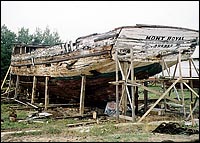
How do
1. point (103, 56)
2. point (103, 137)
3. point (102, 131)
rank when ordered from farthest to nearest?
point (103, 56) → point (102, 131) → point (103, 137)

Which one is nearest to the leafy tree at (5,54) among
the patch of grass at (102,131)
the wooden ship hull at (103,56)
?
the wooden ship hull at (103,56)

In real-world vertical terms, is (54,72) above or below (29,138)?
above

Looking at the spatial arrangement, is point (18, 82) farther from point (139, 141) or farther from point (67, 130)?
point (139, 141)

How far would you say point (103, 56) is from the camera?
30.4 feet

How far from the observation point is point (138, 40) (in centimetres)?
893

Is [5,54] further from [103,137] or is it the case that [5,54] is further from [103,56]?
[103,137]

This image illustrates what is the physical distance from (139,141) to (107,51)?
4459mm

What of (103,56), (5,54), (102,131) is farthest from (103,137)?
(5,54)

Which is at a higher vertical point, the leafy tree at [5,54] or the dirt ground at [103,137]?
the leafy tree at [5,54]

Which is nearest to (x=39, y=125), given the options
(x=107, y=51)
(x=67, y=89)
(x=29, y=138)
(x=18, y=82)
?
(x=29, y=138)

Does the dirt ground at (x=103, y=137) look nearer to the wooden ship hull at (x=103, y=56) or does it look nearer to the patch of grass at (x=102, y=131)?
the patch of grass at (x=102, y=131)

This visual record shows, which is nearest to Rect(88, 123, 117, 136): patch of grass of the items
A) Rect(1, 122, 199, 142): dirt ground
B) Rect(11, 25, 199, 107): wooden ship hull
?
Rect(1, 122, 199, 142): dirt ground

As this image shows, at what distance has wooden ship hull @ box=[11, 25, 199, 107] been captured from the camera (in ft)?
29.1

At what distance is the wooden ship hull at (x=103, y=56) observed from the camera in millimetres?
8883
